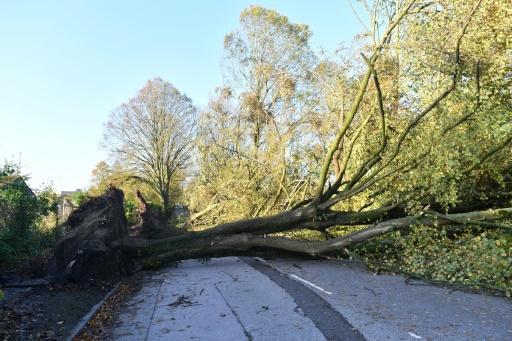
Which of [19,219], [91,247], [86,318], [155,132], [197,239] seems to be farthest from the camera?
[155,132]

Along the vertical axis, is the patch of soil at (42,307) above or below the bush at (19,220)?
below

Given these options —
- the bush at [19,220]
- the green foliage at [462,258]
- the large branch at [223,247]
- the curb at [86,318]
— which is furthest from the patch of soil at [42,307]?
the green foliage at [462,258]

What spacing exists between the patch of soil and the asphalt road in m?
0.73

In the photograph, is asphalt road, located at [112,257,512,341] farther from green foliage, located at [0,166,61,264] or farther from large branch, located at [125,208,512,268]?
green foliage, located at [0,166,61,264]

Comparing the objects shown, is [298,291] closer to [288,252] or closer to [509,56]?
[288,252]

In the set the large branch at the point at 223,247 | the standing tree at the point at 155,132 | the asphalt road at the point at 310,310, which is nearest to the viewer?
the asphalt road at the point at 310,310

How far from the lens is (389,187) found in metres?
A: 11.1

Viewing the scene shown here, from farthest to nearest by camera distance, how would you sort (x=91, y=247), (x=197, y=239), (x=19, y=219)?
(x=197, y=239) < (x=19, y=219) < (x=91, y=247)

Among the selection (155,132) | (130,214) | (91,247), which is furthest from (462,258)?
(155,132)

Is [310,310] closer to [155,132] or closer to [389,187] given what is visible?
[389,187]

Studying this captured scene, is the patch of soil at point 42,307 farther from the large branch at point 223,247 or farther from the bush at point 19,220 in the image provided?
the large branch at point 223,247

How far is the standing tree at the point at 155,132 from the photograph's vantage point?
37.7m

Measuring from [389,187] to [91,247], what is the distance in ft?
24.1

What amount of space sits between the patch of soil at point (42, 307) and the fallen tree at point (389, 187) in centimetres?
64
